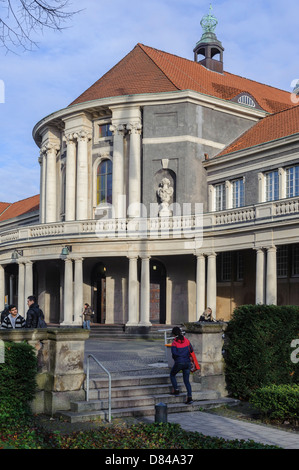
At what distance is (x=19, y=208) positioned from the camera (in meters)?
65.4

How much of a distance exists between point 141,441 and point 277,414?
14.1 feet

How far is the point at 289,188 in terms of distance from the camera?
30609mm

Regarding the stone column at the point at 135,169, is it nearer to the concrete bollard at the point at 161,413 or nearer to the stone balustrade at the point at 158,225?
the stone balustrade at the point at 158,225

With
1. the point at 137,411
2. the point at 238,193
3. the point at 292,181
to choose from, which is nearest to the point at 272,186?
the point at 292,181

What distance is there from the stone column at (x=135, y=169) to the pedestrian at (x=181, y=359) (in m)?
21.1

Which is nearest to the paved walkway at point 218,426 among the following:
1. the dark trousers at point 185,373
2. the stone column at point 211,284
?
the dark trousers at point 185,373

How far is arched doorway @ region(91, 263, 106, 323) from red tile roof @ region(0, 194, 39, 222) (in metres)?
25.2

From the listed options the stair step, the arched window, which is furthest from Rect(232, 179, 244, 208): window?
the stair step

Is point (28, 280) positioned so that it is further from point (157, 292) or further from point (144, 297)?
point (144, 297)

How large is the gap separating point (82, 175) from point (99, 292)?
727 cm

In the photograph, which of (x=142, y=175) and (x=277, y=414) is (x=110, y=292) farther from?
(x=277, y=414)

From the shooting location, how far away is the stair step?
1214 cm

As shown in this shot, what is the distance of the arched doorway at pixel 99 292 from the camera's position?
3594 centimetres

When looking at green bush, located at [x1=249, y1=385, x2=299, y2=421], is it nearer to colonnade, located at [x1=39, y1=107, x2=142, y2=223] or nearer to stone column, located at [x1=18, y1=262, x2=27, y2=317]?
colonnade, located at [x1=39, y1=107, x2=142, y2=223]
